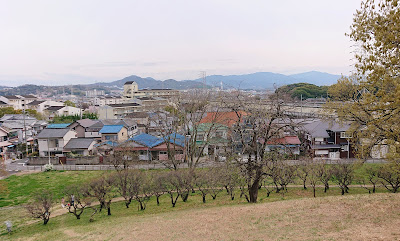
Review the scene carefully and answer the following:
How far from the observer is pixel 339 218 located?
871 cm

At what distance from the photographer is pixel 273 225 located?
356 inches

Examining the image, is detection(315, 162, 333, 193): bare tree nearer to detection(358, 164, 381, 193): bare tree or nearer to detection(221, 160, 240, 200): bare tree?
detection(358, 164, 381, 193): bare tree

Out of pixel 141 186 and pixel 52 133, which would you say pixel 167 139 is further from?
pixel 52 133

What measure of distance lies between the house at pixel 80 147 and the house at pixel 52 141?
33.1 inches

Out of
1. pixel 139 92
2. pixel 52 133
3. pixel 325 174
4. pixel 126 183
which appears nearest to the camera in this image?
pixel 126 183

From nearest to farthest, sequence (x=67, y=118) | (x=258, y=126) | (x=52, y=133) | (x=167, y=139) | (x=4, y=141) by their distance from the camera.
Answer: (x=258, y=126)
(x=167, y=139)
(x=52, y=133)
(x=4, y=141)
(x=67, y=118)

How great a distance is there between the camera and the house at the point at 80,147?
31.0m

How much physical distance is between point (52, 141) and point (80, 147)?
364cm

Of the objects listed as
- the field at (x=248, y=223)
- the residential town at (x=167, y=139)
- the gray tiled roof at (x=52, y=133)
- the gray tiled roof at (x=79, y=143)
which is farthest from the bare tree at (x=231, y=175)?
the gray tiled roof at (x=52, y=133)

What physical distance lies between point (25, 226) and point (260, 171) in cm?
1320

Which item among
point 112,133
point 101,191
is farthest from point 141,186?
point 112,133

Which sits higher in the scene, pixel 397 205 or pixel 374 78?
pixel 374 78

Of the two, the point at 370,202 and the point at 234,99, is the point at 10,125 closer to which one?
the point at 234,99

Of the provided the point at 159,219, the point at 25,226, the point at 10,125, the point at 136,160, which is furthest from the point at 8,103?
the point at 159,219
